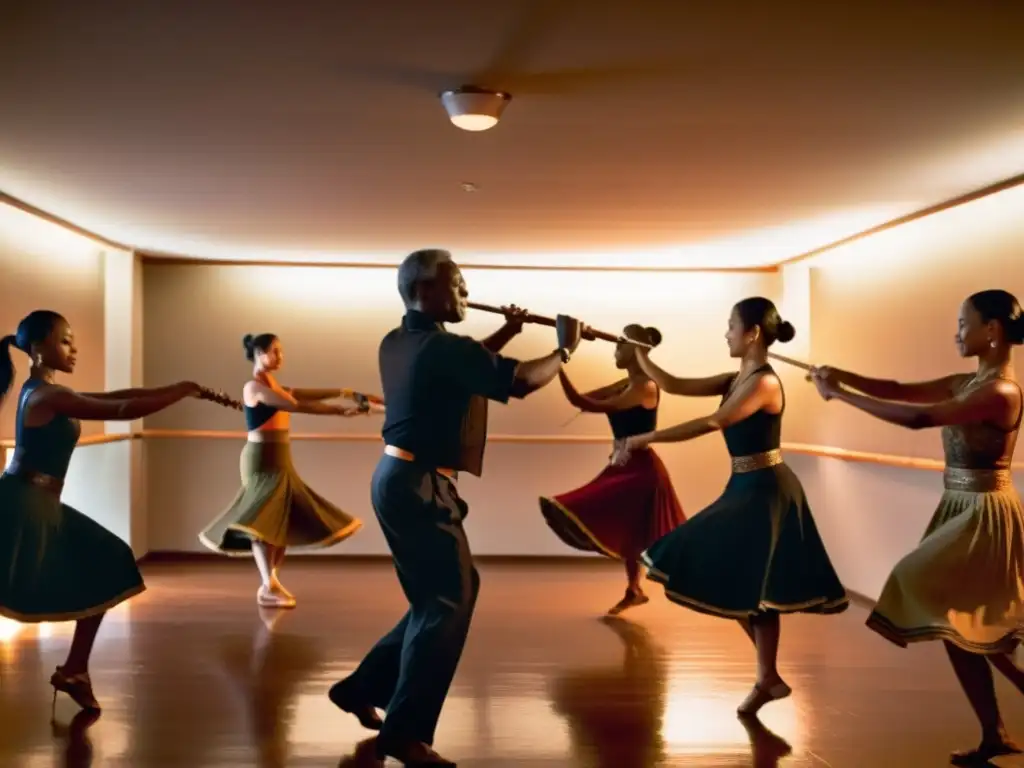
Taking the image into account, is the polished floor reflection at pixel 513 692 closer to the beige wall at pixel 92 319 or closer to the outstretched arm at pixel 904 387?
the outstretched arm at pixel 904 387

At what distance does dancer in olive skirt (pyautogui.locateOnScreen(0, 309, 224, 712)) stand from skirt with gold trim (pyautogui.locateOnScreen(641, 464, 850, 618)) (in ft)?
5.77

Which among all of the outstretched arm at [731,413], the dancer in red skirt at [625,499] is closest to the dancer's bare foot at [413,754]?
the outstretched arm at [731,413]

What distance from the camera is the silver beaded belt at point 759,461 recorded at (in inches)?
134

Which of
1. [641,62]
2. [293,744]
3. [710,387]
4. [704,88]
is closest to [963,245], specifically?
[710,387]

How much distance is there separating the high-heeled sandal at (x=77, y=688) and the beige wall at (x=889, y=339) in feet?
12.8

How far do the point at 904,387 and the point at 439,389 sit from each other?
5.20ft

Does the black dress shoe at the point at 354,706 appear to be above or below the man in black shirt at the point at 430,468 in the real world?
below

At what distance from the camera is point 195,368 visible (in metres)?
7.11

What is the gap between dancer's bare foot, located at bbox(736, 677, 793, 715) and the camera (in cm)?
339

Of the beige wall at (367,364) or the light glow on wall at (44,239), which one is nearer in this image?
the light glow on wall at (44,239)

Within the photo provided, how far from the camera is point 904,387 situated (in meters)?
3.30

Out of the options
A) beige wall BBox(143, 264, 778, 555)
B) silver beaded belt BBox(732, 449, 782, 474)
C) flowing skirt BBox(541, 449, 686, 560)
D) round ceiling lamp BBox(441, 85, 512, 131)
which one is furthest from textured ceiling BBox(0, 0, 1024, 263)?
beige wall BBox(143, 264, 778, 555)

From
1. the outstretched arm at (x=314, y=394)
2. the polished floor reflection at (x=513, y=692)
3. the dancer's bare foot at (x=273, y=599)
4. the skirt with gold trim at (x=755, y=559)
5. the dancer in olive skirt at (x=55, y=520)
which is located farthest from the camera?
the outstretched arm at (x=314, y=394)

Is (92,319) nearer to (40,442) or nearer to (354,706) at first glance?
(40,442)
